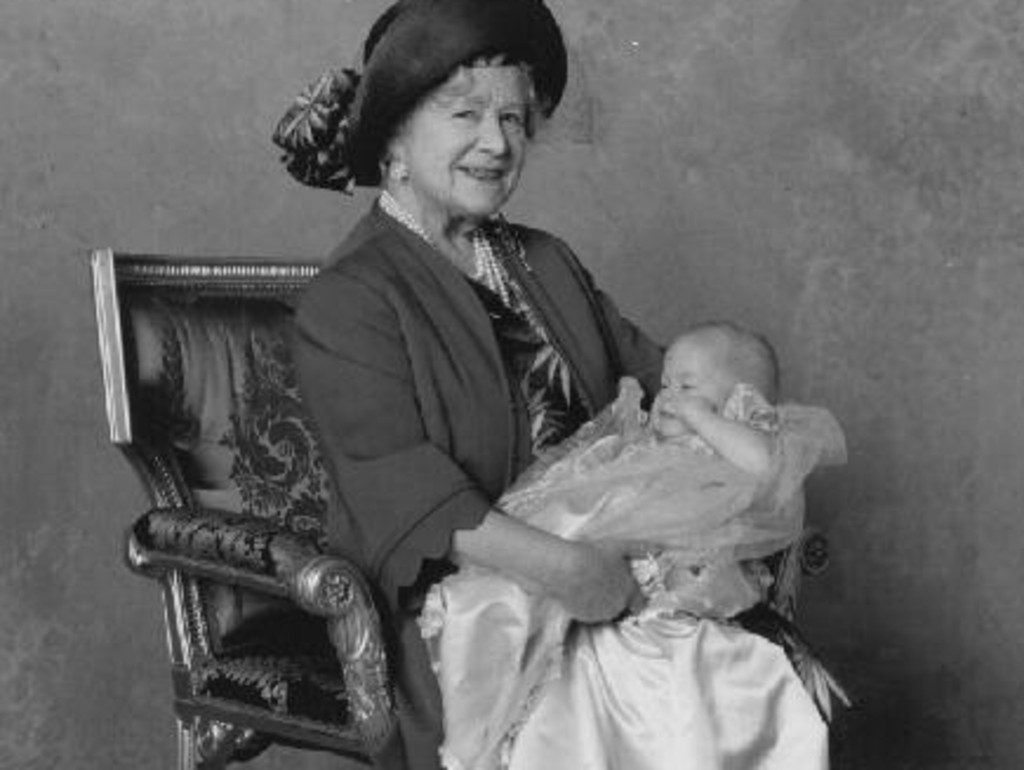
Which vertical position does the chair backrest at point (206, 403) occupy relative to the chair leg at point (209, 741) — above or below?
above

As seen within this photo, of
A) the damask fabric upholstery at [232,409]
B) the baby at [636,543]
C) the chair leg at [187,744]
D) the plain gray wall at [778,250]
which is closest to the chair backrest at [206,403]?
the damask fabric upholstery at [232,409]

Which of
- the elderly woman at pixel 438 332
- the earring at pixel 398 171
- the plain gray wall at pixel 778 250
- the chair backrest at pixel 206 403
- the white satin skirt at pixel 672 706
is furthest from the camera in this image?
the plain gray wall at pixel 778 250

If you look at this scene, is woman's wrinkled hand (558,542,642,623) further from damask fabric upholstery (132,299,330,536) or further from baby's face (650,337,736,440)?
damask fabric upholstery (132,299,330,536)

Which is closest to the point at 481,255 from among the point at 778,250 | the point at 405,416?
the point at 405,416

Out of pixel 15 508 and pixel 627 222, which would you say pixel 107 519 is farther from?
pixel 627 222

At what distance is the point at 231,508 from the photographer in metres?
3.36

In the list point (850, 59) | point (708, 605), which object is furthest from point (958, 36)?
point (708, 605)

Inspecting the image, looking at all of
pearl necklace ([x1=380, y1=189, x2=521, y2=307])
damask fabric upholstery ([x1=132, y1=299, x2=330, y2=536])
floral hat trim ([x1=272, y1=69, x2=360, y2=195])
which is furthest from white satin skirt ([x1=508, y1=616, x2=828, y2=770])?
floral hat trim ([x1=272, y1=69, x2=360, y2=195])

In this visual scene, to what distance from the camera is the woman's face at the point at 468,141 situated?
3.03 meters

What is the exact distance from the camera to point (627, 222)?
4.47 metres

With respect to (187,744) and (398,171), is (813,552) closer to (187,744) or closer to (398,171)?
(398,171)

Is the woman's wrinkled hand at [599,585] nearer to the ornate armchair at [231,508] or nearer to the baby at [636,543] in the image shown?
the baby at [636,543]

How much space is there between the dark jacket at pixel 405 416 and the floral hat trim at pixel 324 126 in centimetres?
13

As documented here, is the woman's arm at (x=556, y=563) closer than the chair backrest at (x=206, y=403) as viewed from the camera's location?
Yes
